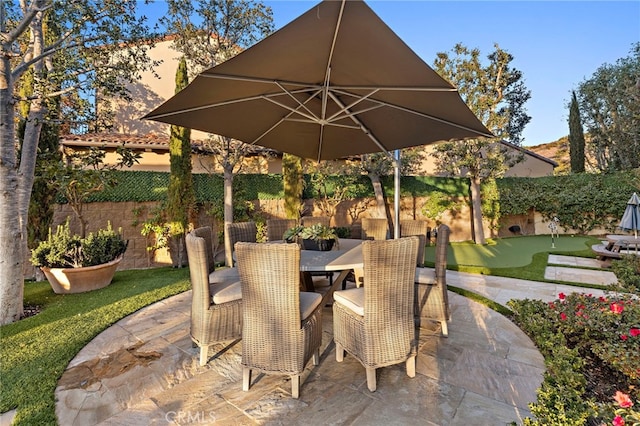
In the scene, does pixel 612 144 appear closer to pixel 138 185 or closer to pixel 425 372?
pixel 425 372

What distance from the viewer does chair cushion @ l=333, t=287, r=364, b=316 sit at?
2.49 metres

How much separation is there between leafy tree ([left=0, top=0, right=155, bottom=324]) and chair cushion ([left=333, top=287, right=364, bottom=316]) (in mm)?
4381

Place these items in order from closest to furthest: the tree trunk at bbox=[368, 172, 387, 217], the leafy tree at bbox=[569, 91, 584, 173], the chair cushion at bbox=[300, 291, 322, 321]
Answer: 1. the chair cushion at bbox=[300, 291, 322, 321]
2. the tree trunk at bbox=[368, 172, 387, 217]
3. the leafy tree at bbox=[569, 91, 584, 173]

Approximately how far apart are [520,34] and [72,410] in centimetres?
978

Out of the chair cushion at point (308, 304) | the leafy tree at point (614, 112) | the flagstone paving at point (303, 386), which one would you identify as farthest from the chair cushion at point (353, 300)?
the leafy tree at point (614, 112)

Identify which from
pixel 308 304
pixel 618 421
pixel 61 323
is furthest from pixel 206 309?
pixel 618 421

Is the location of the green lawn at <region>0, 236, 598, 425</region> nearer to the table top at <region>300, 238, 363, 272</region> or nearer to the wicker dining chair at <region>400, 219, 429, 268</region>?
the table top at <region>300, 238, 363, 272</region>

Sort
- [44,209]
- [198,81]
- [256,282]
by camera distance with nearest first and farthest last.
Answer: [256,282], [198,81], [44,209]

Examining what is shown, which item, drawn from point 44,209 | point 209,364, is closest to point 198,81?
point 209,364

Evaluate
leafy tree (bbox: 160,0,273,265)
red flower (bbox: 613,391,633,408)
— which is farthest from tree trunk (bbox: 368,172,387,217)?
red flower (bbox: 613,391,633,408)

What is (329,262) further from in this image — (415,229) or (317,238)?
(415,229)

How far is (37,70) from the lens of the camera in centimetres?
464

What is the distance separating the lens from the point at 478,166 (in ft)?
32.3

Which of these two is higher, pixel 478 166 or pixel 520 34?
pixel 520 34
